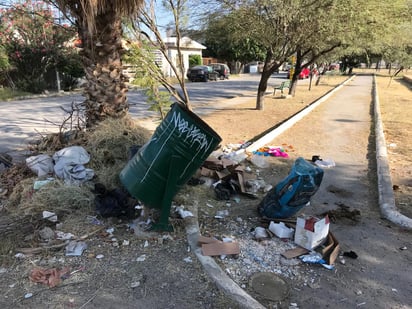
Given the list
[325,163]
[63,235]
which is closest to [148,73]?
[325,163]

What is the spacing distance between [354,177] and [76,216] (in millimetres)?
4415

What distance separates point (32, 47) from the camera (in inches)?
752

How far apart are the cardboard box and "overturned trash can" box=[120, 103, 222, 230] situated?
1.21 metres

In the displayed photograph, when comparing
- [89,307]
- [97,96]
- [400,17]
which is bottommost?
[89,307]

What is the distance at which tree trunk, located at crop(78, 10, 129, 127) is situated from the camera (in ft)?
16.8

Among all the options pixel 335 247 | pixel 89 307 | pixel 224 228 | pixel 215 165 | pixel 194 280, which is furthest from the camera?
pixel 215 165

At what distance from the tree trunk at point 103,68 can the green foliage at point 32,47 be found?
15.4m

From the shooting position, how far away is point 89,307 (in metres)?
2.52

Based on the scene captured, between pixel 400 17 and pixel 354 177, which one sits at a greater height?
pixel 400 17

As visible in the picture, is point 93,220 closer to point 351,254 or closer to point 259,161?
point 351,254

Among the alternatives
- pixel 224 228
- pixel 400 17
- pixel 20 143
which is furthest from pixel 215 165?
pixel 400 17

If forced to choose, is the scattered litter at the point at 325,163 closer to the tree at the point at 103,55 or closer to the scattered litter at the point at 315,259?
the scattered litter at the point at 315,259

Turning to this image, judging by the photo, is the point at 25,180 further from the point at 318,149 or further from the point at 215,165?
the point at 318,149

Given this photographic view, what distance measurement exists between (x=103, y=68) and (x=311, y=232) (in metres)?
4.06
